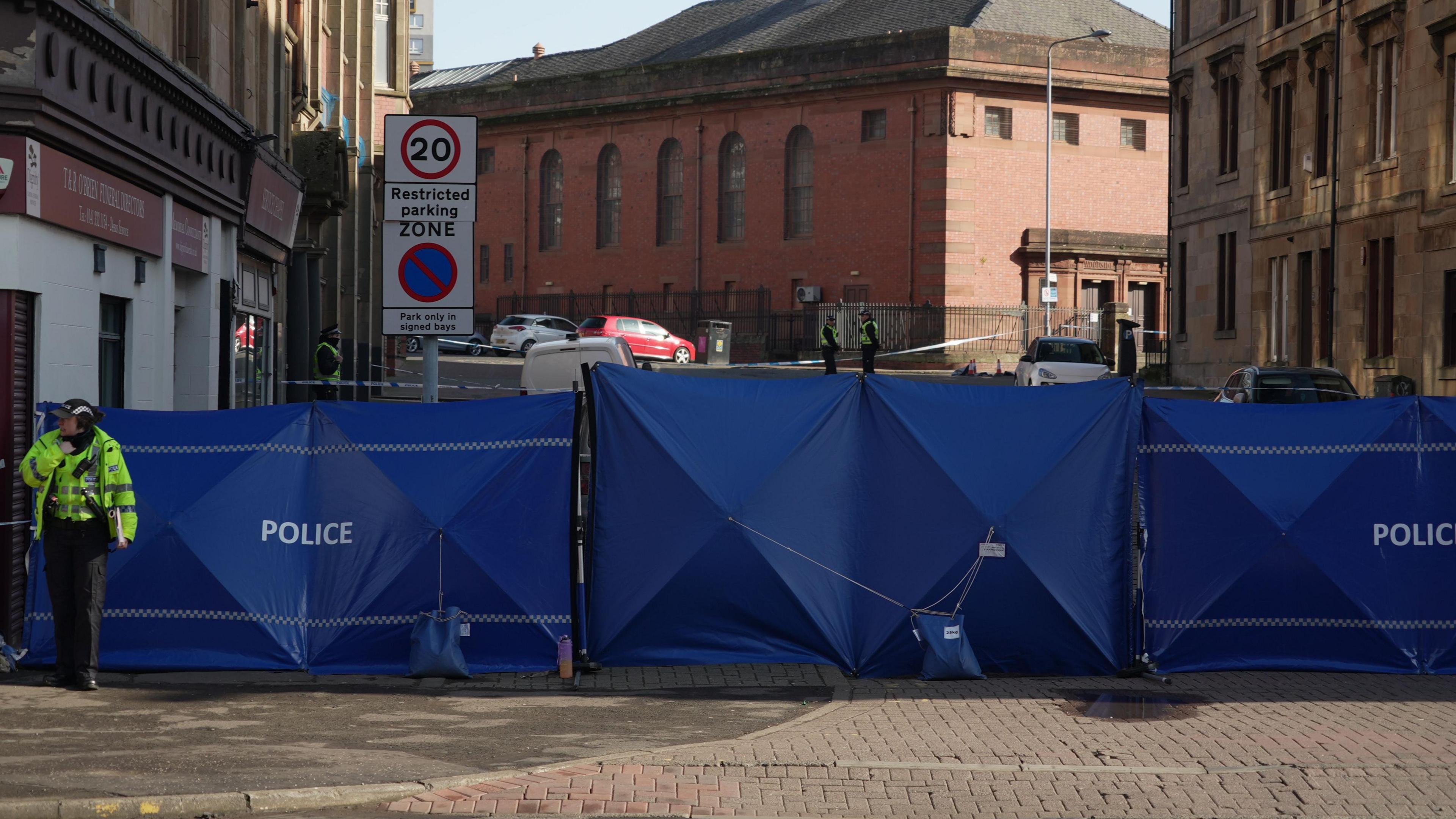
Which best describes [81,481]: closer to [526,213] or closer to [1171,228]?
[1171,228]

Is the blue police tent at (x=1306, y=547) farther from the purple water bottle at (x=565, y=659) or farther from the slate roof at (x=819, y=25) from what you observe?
the slate roof at (x=819, y=25)

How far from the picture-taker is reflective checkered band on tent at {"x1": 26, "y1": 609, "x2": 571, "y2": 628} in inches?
437

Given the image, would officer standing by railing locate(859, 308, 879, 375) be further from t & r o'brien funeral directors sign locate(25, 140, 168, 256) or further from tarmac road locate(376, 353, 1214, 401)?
t & r o'brien funeral directors sign locate(25, 140, 168, 256)

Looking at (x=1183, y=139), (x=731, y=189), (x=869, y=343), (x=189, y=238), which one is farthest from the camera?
(x=731, y=189)

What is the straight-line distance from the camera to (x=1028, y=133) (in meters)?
56.2

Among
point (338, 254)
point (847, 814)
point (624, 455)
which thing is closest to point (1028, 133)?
point (338, 254)

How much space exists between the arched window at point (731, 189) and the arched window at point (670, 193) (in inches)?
78.7

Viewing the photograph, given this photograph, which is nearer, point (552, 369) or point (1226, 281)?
point (552, 369)

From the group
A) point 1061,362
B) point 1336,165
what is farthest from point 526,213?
point 1336,165

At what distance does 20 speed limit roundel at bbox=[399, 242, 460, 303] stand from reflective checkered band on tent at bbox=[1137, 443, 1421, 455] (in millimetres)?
4899

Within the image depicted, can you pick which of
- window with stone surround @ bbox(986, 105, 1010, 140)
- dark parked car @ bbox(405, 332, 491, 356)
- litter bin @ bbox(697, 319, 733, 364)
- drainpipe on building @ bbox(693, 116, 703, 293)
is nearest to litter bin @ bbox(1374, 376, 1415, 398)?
window with stone surround @ bbox(986, 105, 1010, 140)

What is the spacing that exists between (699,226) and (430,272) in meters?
50.1

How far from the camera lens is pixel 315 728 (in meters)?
9.14

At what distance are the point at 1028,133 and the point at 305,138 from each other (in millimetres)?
34767
